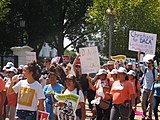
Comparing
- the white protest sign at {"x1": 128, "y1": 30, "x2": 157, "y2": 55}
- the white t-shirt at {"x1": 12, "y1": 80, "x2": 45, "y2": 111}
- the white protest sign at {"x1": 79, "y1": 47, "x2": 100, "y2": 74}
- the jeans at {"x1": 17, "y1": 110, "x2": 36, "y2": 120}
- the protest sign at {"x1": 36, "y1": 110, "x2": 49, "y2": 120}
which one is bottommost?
the jeans at {"x1": 17, "y1": 110, "x2": 36, "y2": 120}

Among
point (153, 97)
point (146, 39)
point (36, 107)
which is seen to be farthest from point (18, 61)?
point (36, 107)

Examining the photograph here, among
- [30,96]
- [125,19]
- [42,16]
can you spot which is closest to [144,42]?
[30,96]

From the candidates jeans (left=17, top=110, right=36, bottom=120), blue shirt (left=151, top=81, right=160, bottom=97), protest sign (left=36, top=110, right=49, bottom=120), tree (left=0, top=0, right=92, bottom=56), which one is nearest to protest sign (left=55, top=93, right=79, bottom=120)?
jeans (left=17, top=110, right=36, bottom=120)

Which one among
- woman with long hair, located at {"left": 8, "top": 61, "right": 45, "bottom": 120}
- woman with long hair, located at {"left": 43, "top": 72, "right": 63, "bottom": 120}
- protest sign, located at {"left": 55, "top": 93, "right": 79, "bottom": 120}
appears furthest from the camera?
woman with long hair, located at {"left": 43, "top": 72, "right": 63, "bottom": 120}

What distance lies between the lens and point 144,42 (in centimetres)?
1494

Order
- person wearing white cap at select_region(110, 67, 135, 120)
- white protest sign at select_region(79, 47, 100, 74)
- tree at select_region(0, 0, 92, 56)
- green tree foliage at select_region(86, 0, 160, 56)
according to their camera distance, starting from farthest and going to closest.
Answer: tree at select_region(0, 0, 92, 56) → green tree foliage at select_region(86, 0, 160, 56) → white protest sign at select_region(79, 47, 100, 74) → person wearing white cap at select_region(110, 67, 135, 120)

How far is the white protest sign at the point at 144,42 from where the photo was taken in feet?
48.4

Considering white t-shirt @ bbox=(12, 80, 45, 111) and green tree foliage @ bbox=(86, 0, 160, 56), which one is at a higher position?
green tree foliage @ bbox=(86, 0, 160, 56)

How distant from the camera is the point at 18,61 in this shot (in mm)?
22000

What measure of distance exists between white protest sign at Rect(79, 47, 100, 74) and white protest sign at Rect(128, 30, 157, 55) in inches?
160

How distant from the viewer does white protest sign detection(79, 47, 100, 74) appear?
10.9 metres

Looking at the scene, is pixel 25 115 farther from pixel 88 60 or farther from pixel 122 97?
pixel 88 60

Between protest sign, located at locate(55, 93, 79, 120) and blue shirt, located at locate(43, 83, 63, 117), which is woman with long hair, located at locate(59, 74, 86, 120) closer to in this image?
protest sign, located at locate(55, 93, 79, 120)

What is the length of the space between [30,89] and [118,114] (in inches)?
91.2
